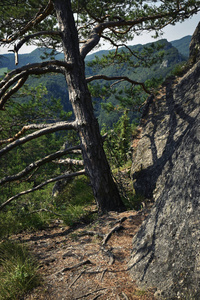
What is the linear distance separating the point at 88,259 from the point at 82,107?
328cm

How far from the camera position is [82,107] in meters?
4.91

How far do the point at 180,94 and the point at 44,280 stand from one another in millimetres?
6935

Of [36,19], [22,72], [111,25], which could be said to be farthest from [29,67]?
[111,25]

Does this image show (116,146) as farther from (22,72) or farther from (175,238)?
(175,238)

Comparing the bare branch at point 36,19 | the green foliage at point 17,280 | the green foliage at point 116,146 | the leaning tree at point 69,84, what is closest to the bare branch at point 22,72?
the leaning tree at point 69,84

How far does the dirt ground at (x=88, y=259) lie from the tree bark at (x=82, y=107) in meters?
0.99

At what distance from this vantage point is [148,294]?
2.40m

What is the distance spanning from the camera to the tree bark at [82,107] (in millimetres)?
4816

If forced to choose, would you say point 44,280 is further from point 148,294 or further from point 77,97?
point 77,97

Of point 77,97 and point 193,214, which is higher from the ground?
point 77,97

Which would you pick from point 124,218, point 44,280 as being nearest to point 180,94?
point 124,218

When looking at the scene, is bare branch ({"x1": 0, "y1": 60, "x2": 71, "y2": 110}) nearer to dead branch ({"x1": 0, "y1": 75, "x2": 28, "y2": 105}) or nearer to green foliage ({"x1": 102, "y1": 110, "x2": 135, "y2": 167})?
dead branch ({"x1": 0, "y1": 75, "x2": 28, "y2": 105})

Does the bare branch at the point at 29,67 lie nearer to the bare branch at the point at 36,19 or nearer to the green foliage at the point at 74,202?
the bare branch at the point at 36,19

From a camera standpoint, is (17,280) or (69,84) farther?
(69,84)
